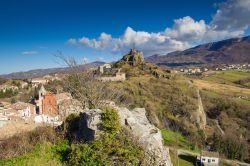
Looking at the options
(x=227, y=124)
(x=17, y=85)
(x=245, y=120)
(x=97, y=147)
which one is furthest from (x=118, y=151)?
(x=17, y=85)

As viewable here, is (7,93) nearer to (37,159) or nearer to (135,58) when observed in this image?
(135,58)

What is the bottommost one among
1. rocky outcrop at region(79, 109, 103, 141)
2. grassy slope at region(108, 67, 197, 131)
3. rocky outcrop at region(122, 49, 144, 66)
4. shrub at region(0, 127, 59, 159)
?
grassy slope at region(108, 67, 197, 131)

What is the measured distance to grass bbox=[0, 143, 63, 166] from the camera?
10352 millimetres

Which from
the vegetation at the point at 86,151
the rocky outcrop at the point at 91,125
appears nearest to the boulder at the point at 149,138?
the vegetation at the point at 86,151

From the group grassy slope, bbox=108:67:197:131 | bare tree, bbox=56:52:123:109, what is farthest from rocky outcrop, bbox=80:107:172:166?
grassy slope, bbox=108:67:197:131

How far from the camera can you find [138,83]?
74000mm

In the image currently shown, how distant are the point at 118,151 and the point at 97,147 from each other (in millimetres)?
725

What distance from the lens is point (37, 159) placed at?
1056 cm

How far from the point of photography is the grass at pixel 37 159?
1035 cm

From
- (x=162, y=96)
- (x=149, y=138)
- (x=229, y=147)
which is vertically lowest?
(x=229, y=147)

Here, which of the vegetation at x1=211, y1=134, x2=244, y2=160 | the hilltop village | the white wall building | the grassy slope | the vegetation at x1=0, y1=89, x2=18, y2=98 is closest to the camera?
the hilltop village

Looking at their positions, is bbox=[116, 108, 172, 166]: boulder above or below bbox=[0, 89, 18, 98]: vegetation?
above

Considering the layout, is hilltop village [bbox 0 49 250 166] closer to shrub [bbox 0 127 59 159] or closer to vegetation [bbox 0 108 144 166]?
vegetation [bbox 0 108 144 166]

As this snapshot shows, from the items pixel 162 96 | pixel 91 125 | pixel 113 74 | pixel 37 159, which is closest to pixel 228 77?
pixel 162 96
